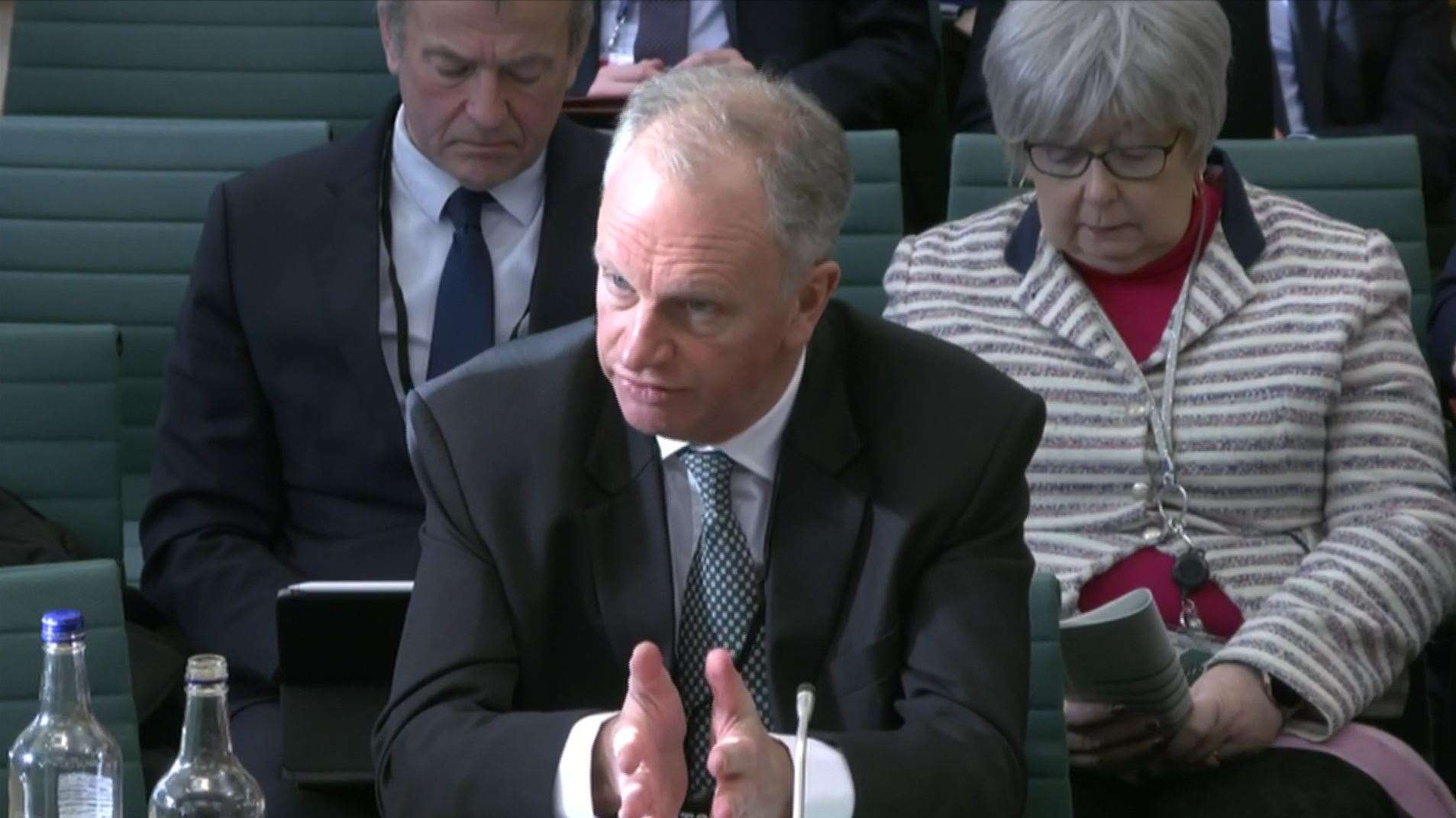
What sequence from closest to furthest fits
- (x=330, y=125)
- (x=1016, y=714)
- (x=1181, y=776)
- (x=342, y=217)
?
(x=1016, y=714)
(x=1181, y=776)
(x=342, y=217)
(x=330, y=125)

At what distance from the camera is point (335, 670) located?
2.30 m

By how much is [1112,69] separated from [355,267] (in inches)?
40.7

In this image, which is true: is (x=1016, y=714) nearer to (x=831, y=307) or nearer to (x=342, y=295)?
(x=831, y=307)

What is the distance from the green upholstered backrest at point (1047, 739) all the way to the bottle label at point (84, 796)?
981mm

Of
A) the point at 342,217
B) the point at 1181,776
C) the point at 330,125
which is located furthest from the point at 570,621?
the point at 330,125

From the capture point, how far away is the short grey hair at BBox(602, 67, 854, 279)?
2010 mm

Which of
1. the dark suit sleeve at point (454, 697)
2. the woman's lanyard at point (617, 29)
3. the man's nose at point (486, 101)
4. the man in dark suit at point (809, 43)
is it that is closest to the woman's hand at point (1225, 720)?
the dark suit sleeve at point (454, 697)

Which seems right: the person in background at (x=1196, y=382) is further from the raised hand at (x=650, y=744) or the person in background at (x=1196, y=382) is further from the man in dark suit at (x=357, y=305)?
the raised hand at (x=650, y=744)

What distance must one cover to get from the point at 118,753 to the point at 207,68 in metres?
2.57

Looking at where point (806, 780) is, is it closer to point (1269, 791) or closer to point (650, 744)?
point (650, 744)

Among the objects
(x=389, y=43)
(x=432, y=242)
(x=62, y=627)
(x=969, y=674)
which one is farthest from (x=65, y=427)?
(x=969, y=674)

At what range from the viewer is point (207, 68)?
4227mm

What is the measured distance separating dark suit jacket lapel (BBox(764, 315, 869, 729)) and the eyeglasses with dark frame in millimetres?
806

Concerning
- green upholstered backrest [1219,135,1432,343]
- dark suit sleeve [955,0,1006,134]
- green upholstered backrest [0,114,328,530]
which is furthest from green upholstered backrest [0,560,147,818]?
dark suit sleeve [955,0,1006,134]
